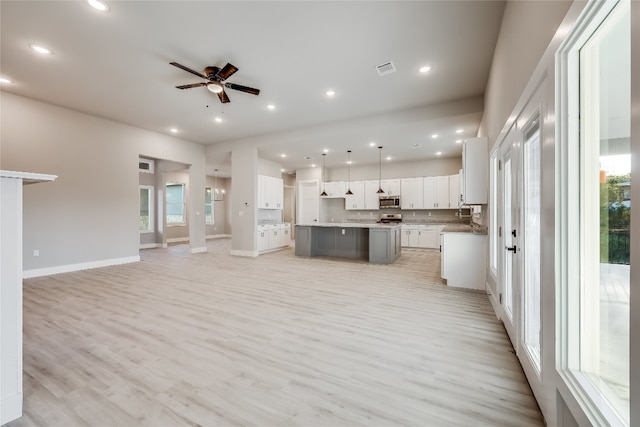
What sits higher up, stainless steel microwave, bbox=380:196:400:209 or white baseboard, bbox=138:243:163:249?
stainless steel microwave, bbox=380:196:400:209

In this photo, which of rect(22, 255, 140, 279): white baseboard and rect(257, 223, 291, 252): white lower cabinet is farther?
rect(257, 223, 291, 252): white lower cabinet

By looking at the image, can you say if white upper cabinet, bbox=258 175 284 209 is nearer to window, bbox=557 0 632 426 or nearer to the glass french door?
the glass french door

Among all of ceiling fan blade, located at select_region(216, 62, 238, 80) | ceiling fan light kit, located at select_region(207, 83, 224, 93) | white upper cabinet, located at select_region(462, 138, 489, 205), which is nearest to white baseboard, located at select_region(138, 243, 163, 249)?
ceiling fan light kit, located at select_region(207, 83, 224, 93)

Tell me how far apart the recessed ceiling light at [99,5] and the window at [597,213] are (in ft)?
12.6

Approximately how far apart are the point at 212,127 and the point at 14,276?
567 cm

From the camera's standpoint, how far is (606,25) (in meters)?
1.06

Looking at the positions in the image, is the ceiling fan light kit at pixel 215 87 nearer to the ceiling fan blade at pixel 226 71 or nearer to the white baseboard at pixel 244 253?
the ceiling fan blade at pixel 226 71

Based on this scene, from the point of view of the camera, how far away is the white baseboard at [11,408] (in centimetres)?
149

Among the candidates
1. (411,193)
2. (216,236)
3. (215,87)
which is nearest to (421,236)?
(411,193)

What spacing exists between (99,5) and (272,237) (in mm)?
6278

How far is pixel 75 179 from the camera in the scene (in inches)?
217

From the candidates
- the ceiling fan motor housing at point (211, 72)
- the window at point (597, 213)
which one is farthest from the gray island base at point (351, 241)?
the window at point (597, 213)

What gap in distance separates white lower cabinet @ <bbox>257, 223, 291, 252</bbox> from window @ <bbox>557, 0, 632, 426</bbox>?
691 cm

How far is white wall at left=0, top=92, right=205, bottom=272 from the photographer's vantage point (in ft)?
16.0
